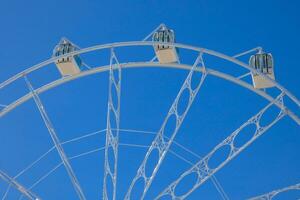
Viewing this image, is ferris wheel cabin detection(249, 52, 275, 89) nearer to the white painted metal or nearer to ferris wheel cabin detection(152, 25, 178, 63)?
the white painted metal

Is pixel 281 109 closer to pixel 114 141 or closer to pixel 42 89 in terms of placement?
pixel 114 141

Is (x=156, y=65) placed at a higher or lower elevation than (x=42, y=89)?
lower

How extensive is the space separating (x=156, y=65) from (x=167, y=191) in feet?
13.8

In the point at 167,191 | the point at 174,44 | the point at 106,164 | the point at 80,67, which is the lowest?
the point at 167,191

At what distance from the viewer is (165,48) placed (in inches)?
787

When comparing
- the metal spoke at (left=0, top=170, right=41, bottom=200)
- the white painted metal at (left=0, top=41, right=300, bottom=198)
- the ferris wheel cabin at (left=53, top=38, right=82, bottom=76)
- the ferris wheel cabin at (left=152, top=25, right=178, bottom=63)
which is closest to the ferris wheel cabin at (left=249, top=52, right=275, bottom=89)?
the white painted metal at (left=0, top=41, right=300, bottom=198)

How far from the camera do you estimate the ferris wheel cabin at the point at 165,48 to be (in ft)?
65.5

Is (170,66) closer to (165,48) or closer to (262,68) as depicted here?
(165,48)

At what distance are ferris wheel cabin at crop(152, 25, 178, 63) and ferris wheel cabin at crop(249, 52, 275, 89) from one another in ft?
8.42

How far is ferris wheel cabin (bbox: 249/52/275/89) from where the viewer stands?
19781 mm

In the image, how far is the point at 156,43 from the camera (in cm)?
1964

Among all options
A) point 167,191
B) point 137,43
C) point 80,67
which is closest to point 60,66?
point 80,67

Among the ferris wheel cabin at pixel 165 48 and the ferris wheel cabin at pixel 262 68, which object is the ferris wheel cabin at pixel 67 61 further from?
the ferris wheel cabin at pixel 262 68

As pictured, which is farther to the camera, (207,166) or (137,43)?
(207,166)
